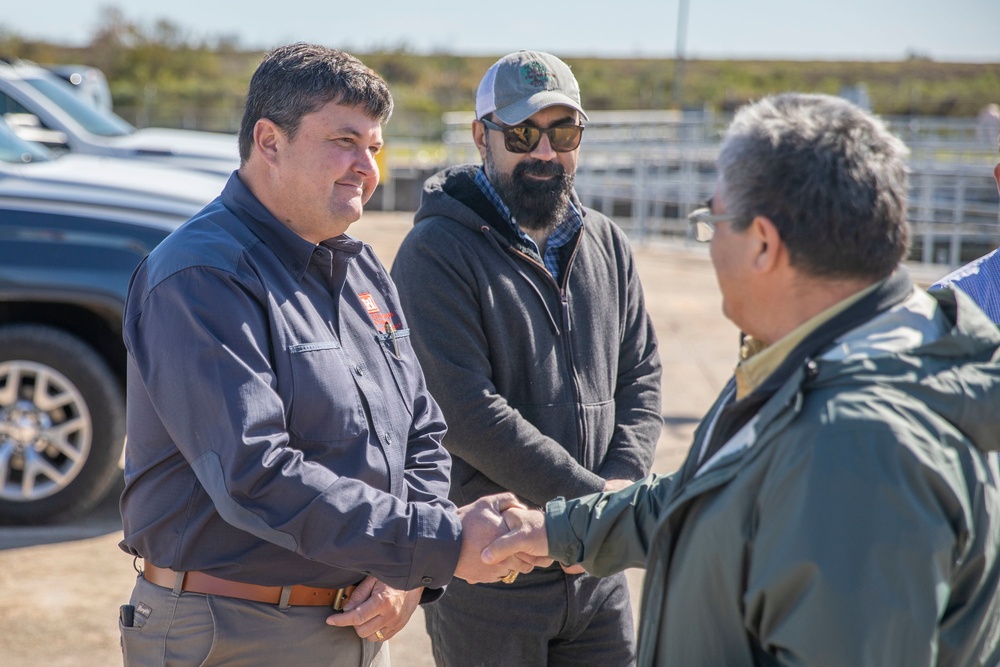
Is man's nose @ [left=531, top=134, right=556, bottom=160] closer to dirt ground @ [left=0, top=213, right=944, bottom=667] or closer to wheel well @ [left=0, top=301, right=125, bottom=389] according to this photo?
dirt ground @ [left=0, top=213, right=944, bottom=667]

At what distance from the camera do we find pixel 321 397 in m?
2.14

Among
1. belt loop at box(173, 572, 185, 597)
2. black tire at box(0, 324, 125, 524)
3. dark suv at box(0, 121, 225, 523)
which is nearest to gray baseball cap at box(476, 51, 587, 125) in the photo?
belt loop at box(173, 572, 185, 597)

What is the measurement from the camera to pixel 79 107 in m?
12.1

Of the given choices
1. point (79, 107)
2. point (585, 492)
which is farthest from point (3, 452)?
point (79, 107)

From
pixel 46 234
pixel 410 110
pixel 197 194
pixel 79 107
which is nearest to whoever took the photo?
pixel 46 234

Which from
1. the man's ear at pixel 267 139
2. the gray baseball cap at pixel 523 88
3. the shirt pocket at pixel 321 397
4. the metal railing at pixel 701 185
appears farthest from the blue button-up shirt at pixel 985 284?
the metal railing at pixel 701 185

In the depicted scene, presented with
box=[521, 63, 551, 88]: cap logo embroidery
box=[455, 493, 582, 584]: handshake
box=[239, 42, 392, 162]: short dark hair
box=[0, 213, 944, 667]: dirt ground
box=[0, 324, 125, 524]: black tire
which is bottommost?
box=[0, 213, 944, 667]: dirt ground

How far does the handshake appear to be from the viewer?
2.26 metres

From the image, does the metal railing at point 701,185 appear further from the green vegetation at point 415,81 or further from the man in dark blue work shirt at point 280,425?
the green vegetation at point 415,81

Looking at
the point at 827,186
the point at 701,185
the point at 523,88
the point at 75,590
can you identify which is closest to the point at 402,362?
the point at 523,88

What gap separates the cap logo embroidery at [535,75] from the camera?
2980mm

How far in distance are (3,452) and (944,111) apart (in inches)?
1646

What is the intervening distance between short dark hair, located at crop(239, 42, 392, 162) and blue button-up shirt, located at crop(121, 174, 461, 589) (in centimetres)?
18

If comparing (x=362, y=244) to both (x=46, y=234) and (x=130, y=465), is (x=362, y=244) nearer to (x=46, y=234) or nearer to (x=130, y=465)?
(x=130, y=465)
